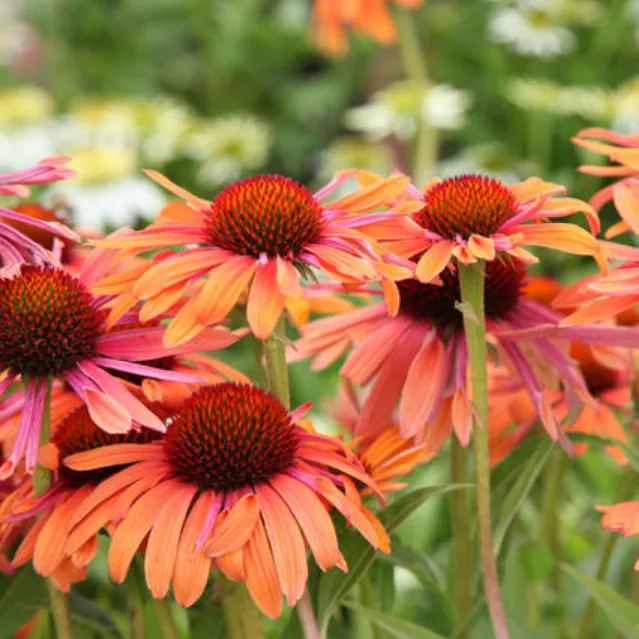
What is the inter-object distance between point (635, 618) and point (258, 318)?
29cm

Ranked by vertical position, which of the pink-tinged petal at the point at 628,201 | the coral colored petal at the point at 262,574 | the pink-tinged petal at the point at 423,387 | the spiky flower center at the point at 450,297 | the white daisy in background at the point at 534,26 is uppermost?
the white daisy in background at the point at 534,26

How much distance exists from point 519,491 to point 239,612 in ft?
0.56

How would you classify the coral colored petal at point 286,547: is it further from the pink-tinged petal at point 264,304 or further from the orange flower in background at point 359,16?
the orange flower in background at point 359,16

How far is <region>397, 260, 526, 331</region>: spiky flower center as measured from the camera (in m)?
0.74

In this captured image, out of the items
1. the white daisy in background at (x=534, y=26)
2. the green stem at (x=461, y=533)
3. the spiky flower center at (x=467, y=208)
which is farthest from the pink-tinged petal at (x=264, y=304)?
the white daisy in background at (x=534, y=26)

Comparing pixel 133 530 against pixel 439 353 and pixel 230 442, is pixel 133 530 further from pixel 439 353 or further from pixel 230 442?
pixel 439 353

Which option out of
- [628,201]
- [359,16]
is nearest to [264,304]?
[628,201]

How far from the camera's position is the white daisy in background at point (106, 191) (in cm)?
222

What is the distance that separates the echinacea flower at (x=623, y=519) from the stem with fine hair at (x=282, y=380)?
0.16 m

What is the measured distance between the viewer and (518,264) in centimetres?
77

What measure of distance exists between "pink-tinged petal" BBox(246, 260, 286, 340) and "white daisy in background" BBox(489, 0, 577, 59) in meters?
2.22

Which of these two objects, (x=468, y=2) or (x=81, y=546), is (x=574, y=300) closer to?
(x=81, y=546)

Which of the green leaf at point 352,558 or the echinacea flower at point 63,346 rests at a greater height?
the echinacea flower at point 63,346

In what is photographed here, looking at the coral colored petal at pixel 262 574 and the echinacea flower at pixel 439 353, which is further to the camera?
the echinacea flower at pixel 439 353
